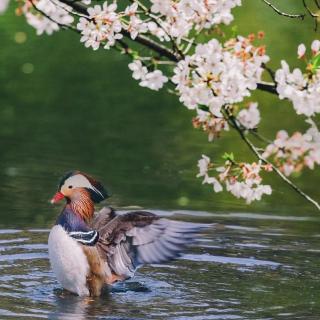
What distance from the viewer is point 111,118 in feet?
69.2

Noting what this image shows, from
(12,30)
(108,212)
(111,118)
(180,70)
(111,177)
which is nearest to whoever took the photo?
(180,70)

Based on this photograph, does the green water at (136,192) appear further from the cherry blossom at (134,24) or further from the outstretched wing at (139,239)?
the cherry blossom at (134,24)

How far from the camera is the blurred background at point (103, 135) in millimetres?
14875

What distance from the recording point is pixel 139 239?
10234 mm

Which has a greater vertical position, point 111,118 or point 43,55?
point 43,55

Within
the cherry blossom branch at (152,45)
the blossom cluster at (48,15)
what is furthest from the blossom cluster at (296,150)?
the blossom cluster at (48,15)

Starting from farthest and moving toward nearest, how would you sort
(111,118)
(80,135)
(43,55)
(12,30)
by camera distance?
→ (12,30)
(43,55)
(111,118)
(80,135)

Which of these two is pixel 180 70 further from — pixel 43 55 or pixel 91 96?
pixel 43 55

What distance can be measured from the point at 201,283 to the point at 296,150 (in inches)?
87.7

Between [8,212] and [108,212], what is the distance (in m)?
3.34

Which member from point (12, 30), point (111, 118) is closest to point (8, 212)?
point (111, 118)

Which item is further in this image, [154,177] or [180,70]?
[154,177]

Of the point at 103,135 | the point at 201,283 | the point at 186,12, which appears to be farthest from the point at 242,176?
the point at 103,135

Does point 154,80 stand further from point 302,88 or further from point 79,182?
point 79,182
